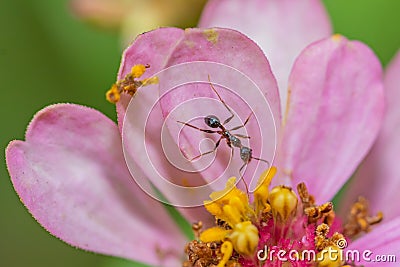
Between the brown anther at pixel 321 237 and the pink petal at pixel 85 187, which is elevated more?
the pink petal at pixel 85 187

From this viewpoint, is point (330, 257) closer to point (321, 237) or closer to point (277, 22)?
point (321, 237)

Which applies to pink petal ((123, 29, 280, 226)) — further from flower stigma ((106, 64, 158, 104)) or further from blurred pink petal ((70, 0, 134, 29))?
blurred pink petal ((70, 0, 134, 29))

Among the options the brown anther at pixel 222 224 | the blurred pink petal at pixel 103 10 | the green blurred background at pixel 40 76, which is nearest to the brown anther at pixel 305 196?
the brown anther at pixel 222 224

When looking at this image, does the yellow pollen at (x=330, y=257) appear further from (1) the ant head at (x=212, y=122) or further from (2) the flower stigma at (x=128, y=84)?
(2) the flower stigma at (x=128, y=84)

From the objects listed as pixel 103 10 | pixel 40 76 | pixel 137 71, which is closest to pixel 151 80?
pixel 137 71

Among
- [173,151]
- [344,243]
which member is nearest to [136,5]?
[173,151]

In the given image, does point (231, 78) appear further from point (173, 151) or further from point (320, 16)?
point (320, 16)
